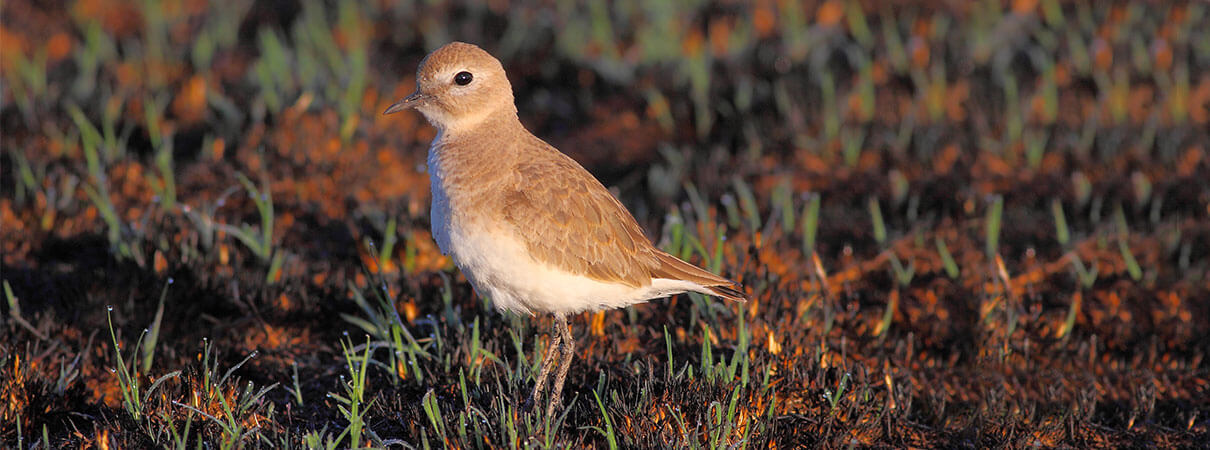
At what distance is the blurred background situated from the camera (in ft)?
14.9

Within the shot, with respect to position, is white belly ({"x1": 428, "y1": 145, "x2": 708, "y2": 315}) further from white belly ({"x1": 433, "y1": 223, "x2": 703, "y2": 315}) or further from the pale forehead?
the pale forehead

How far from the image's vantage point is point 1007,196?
6977 millimetres

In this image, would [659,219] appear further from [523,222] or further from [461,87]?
[523,222]

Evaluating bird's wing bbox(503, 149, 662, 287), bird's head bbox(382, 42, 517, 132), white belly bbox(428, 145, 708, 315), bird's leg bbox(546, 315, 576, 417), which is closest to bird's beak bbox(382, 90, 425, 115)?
bird's head bbox(382, 42, 517, 132)

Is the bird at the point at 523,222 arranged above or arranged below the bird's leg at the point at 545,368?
above

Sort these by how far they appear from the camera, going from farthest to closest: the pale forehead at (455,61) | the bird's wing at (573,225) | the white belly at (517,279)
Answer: the pale forehead at (455,61)
the bird's wing at (573,225)
the white belly at (517,279)

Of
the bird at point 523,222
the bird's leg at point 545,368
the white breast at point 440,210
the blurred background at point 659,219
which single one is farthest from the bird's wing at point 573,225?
the blurred background at point 659,219

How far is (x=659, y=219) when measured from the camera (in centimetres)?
672

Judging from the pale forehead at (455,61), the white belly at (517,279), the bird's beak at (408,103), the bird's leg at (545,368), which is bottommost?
the bird's leg at (545,368)

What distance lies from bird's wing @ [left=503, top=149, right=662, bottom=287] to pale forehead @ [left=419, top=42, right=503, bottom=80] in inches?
17.8

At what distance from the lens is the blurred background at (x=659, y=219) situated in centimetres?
455

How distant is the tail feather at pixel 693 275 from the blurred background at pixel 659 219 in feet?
0.91

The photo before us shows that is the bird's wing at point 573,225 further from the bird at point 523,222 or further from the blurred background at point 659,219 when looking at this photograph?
the blurred background at point 659,219

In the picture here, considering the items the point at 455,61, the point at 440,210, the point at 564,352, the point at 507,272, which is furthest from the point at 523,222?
the point at 455,61
